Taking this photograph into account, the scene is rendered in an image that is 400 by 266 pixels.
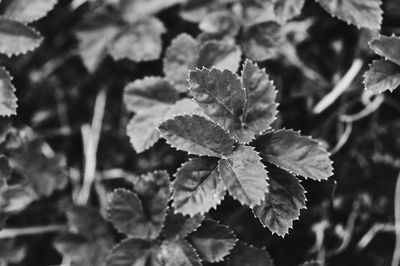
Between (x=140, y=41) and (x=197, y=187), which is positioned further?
(x=140, y=41)

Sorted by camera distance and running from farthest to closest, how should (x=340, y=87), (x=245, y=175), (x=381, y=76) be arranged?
(x=340, y=87), (x=381, y=76), (x=245, y=175)

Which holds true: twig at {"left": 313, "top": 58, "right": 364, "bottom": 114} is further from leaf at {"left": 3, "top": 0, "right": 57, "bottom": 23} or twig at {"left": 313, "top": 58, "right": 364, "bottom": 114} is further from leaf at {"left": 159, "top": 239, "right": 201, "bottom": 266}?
leaf at {"left": 3, "top": 0, "right": 57, "bottom": 23}

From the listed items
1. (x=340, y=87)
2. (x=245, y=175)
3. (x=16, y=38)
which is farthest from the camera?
(x=340, y=87)

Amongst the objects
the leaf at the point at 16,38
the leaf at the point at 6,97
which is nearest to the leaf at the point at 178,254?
the leaf at the point at 6,97

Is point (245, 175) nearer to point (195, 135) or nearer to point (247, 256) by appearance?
point (195, 135)

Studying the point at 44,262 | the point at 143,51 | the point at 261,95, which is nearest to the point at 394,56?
the point at 261,95

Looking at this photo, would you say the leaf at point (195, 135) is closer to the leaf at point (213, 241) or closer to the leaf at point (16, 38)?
the leaf at point (213, 241)

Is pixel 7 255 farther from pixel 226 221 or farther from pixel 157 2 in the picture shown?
pixel 157 2

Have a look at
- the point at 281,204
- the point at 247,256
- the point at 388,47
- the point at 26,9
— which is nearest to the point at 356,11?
the point at 388,47
